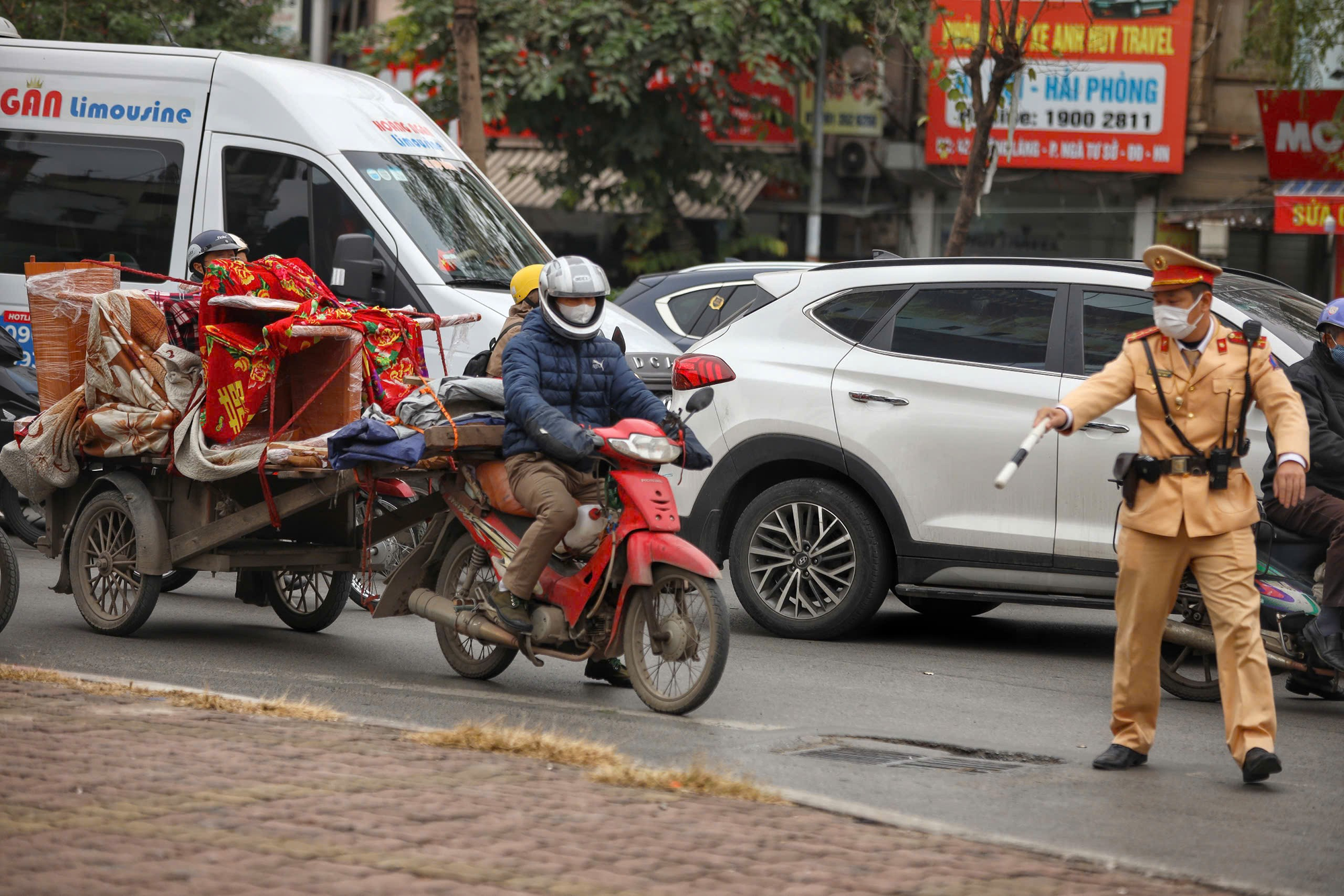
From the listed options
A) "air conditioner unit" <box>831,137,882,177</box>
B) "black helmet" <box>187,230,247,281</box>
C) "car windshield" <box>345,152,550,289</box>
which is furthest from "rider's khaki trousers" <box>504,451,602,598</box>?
"air conditioner unit" <box>831,137,882,177</box>

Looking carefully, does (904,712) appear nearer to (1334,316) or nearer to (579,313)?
(579,313)

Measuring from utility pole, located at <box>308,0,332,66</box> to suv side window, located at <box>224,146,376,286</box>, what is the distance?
2044 centimetres

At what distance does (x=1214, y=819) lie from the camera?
5.40 m

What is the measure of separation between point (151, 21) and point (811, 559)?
62.7 feet

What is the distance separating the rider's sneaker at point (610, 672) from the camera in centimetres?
732

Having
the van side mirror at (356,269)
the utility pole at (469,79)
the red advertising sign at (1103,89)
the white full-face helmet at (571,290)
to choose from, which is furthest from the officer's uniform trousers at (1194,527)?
the red advertising sign at (1103,89)

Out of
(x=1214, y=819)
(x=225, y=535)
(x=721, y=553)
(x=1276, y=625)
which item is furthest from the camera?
(x=721, y=553)

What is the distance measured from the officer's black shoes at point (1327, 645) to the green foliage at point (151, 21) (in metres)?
16.6

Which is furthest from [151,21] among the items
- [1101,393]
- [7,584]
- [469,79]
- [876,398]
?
[1101,393]

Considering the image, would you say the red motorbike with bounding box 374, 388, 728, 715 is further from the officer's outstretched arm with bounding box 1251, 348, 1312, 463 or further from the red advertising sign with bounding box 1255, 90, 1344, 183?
the red advertising sign with bounding box 1255, 90, 1344, 183

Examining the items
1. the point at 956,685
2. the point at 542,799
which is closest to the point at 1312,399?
the point at 956,685

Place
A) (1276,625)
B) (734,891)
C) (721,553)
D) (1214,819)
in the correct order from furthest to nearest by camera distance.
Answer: (721,553) < (1276,625) < (1214,819) < (734,891)

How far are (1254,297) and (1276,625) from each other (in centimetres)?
183

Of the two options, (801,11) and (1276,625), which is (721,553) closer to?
(1276,625)
